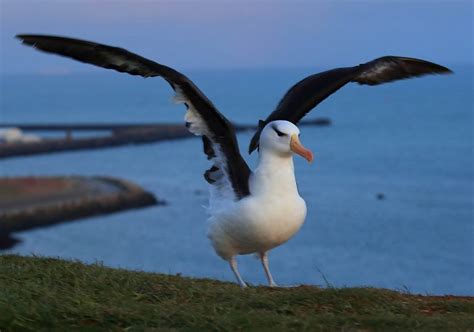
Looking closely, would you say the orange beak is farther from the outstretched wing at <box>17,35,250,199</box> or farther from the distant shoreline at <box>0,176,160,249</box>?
the distant shoreline at <box>0,176,160,249</box>

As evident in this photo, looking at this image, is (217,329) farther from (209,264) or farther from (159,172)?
(159,172)

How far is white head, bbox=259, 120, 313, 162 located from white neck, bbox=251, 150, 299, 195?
0.05 metres

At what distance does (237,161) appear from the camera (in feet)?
28.0

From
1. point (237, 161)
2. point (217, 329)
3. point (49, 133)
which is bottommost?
→ point (49, 133)

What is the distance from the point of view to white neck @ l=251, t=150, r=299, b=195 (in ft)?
26.9

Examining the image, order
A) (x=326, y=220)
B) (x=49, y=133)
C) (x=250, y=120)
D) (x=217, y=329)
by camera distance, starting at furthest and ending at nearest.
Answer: (x=250, y=120), (x=49, y=133), (x=326, y=220), (x=217, y=329)

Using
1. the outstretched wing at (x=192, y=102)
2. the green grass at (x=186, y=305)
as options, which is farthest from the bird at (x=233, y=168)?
the green grass at (x=186, y=305)

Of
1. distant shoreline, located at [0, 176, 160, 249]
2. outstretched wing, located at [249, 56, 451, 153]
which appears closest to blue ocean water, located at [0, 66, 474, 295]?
distant shoreline, located at [0, 176, 160, 249]

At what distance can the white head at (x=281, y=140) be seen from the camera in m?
8.28

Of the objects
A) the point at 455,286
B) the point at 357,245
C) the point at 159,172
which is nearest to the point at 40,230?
the point at 357,245

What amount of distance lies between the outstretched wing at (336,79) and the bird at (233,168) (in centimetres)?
51

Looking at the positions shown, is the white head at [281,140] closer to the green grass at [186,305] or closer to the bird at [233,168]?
the bird at [233,168]

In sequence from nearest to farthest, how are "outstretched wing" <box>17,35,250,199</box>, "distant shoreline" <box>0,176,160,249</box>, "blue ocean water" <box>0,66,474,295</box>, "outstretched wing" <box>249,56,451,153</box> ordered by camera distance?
"outstretched wing" <box>17,35,250,199</box>
"outstretched wing" <box>249,56,451,153</box>
"blue ocean water" <box>0,66,474,295</box>
"distant shoreline" <box>0,176,160,249</box>

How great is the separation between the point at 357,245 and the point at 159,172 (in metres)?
32.0
